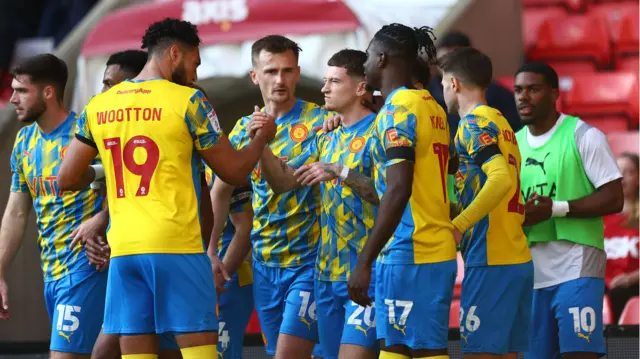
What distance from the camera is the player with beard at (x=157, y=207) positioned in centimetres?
528

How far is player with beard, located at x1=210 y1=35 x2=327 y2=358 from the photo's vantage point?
6375 millimetres

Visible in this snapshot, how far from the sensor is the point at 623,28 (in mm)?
12336

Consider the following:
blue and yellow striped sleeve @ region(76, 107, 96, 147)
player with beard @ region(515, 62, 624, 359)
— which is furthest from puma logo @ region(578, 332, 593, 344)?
blue and yellow striped sleeve @ region(76, 107, 96, 147)

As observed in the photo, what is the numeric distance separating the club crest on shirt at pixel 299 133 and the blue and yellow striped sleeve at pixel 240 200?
591mm

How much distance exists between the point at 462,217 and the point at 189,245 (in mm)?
1311

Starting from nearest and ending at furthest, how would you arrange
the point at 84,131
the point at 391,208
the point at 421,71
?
the point at 391,208 → the point at 84,131 → the point at 421,71

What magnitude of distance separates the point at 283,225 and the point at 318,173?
2.88ft

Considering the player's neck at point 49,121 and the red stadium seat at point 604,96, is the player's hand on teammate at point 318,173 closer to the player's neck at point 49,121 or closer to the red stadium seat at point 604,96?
the player's neck at point 49,121

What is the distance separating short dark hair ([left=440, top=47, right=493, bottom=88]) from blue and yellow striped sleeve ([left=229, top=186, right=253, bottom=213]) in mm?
1481

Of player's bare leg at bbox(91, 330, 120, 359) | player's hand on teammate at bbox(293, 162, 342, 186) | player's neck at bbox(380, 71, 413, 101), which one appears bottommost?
player's bare leg at bbox(91, 330, 120, 359)

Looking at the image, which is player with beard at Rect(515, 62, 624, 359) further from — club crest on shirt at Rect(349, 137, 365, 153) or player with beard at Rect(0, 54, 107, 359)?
player with beard at Rect(0, 54, 107, 359)

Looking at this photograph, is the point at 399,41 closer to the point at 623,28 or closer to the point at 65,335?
the point at 65,335

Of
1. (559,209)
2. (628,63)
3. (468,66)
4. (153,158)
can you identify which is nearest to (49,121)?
(153,158)

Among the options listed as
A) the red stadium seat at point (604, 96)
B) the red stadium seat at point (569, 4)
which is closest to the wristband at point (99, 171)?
the red stadium seat at point (604, 96)
